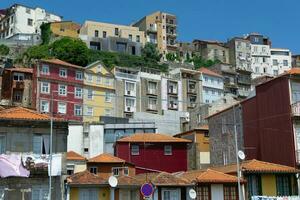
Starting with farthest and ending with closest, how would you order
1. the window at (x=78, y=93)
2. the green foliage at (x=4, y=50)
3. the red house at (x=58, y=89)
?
the green foliage at (x=4, y=50) → the window at (x=78, y=93) → the red house at (x=58, y=89)

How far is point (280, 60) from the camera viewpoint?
156m

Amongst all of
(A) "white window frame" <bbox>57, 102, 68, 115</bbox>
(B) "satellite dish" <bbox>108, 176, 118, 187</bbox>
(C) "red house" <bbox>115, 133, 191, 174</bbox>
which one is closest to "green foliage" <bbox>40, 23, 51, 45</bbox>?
(A) "white window frame" <bbox>57, 102, 68, 115</bbox>

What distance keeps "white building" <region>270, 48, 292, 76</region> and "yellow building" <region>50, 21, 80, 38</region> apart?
64.9 m

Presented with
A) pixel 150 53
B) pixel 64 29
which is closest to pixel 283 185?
pixel 150 53

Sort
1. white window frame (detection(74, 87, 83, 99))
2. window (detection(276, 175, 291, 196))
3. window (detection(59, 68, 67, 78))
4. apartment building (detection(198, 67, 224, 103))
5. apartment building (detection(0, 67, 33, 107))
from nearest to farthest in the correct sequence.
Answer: window (detection(276, 175, 291, 196)), apartment building (detection(0, 67, 33, 107)), window (detection(59, 68, 67, 78)), white window frame (detection(74, 87, 83, 99)), apartment building (detection(198, 67, 224, 103))

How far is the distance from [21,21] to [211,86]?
179 ft

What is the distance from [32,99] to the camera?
8175 cm

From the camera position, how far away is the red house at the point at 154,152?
58.2 meters

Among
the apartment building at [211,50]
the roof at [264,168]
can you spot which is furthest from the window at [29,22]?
the roof at [264,168]

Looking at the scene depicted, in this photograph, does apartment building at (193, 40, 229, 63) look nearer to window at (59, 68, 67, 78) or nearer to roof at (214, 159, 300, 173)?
window at (59, 68, 67, 78)

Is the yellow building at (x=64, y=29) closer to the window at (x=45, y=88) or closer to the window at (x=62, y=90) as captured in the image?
the window at (x=62, y=90)

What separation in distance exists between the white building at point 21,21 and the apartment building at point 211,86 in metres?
47.4

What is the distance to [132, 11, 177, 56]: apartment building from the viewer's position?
447 feet

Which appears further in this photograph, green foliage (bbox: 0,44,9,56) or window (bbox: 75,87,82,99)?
green foliage (bbox: 0,44,9,56)
